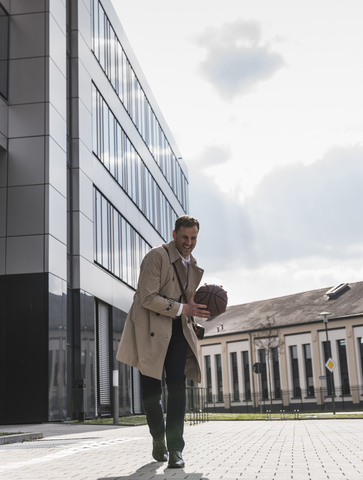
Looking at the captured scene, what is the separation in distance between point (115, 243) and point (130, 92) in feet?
27.9

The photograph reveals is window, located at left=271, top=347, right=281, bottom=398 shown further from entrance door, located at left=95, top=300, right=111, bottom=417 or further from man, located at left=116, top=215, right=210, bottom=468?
man, located at left=116, top=215, right=210, bottom=468

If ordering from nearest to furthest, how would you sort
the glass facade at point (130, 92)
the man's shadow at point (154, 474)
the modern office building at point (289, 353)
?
the man's shadow at point (154, 474), the glass facade at point (130, 92), the modern office building at point (289, 353)

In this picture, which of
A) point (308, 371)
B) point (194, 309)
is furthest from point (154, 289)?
point (308, 371)

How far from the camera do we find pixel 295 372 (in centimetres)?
6184

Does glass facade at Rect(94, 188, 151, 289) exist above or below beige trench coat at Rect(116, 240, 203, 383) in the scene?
above

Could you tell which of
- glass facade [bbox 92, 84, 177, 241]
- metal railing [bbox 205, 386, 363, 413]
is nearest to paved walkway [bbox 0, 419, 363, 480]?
glass facade [bbox 92, 84, 177, 241]

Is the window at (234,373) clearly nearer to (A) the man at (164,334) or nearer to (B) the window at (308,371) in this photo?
(B) the window at (308,371)

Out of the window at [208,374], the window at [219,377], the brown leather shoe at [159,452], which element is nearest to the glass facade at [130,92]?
the brown leather shoe at [159,452]

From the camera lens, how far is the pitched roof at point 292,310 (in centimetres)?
6084

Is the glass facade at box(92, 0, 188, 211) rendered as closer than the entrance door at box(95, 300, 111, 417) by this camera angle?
No

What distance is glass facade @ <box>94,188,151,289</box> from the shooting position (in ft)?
72.6

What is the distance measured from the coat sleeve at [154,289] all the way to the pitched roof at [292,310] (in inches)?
2171

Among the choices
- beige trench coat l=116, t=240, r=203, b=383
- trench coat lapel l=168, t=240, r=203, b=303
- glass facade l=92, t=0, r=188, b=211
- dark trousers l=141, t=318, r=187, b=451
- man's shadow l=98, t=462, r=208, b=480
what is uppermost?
glass facade l=92, t=0, r=188, b=211

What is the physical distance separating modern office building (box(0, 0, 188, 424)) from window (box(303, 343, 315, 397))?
36.4m
